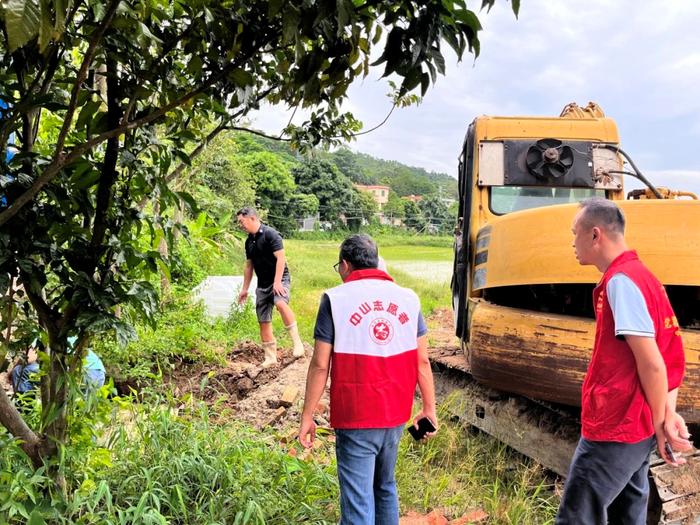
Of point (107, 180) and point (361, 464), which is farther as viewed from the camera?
point (361, 464)

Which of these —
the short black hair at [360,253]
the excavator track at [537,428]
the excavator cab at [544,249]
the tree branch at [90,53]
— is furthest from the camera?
the excavator track at [537,428]

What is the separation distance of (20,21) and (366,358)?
1.86 metres

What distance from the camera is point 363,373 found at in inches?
104

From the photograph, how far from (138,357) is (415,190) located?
9226 centimetres

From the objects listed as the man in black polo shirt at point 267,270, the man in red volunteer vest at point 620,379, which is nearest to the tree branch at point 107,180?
the man in red volunteer vest at point 620,379

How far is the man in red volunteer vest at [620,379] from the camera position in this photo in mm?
2297

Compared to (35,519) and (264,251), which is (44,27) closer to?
(35,519)

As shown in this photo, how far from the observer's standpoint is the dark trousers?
2434 millimetres

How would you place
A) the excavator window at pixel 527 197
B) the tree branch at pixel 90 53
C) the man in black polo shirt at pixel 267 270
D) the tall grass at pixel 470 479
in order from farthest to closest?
1. the man in black polo shirt at pixel 267 270
2. the excavator window at pixel 527 197
3. the tall grass at pixel 470 479
4. the tree branch at pixel 90 53

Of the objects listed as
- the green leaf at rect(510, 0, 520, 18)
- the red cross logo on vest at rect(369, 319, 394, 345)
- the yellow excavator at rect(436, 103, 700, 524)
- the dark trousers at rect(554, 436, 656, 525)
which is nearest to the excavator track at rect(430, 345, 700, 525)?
the yellow excavator at rect(436, 103, 700, 524)

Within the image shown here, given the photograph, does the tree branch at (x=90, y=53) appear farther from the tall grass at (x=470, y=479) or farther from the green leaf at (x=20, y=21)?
the tall grass at (x=470, y=479)

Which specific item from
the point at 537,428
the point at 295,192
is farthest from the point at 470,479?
the point at 295,192

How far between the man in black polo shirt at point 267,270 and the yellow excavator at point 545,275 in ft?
5.93

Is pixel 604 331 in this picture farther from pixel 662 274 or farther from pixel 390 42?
pixel 390 42
